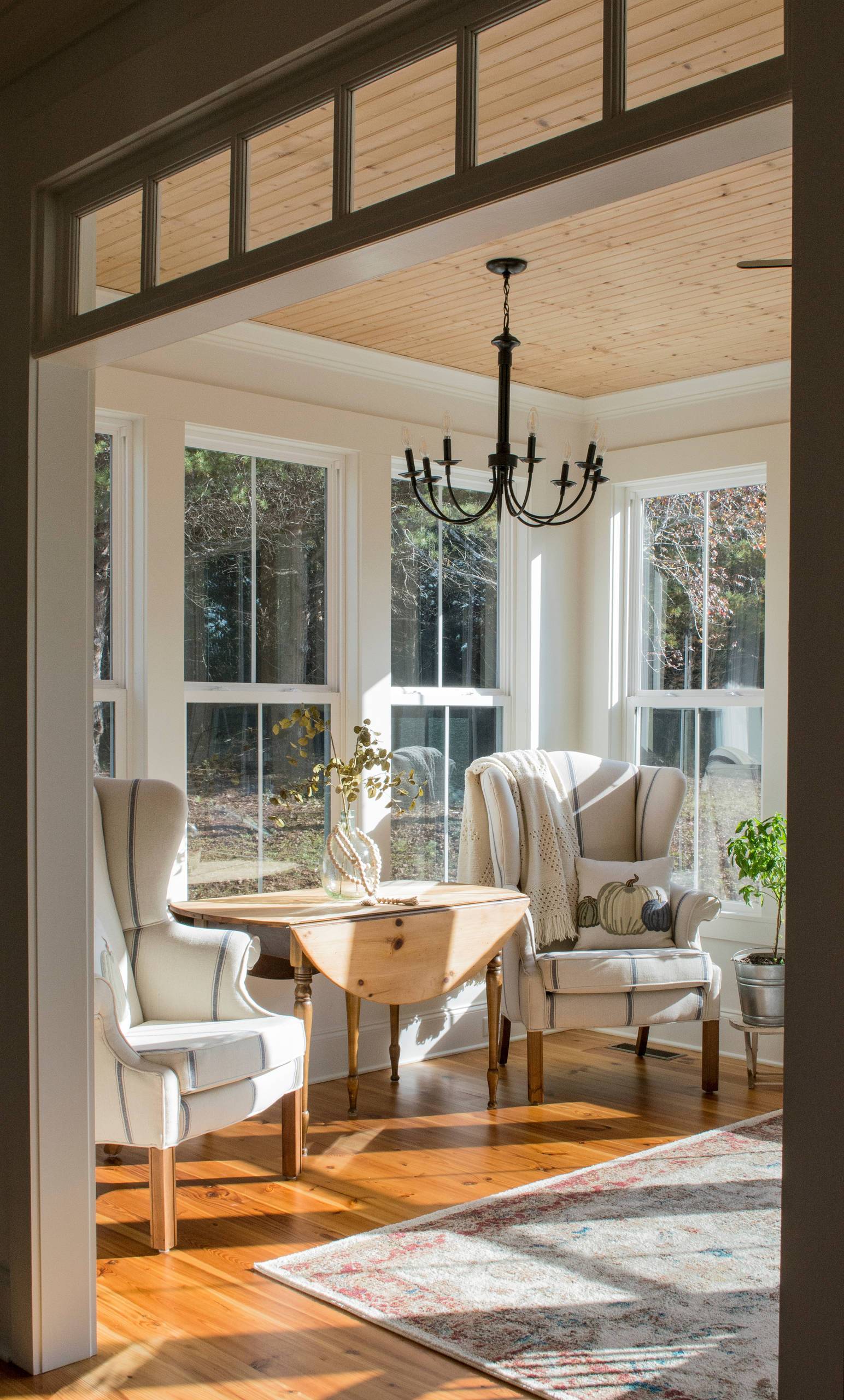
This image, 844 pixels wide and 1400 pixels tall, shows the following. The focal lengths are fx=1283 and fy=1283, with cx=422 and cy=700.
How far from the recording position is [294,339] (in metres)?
4.52

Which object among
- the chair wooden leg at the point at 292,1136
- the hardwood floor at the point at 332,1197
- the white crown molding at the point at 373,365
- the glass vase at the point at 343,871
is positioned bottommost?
the hardwood floor at the point at 332,1197

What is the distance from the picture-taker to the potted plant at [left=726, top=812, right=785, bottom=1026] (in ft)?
14.5

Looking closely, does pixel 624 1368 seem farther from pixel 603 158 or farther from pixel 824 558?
pixel 603 158

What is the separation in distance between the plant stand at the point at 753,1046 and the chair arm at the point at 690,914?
32 centimetres

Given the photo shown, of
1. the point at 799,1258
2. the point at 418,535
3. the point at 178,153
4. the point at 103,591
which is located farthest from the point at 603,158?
the point at 418,535

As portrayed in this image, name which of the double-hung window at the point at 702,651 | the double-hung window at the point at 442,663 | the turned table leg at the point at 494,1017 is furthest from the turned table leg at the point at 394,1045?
the double-hung window at the point at 702,651

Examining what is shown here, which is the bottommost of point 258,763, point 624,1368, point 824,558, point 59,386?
point 624,1368

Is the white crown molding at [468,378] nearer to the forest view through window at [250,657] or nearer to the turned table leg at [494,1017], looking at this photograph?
the forest view through window at [250,657]

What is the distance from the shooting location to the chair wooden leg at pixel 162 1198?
9.80 ft

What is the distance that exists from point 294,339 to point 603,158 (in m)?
3.18

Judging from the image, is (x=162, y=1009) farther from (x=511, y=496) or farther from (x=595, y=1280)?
(x=511, y=496)

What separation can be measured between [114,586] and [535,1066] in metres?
2.08

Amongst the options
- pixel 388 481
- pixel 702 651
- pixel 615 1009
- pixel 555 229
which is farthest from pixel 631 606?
pixel 555 229

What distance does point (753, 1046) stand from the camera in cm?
451
